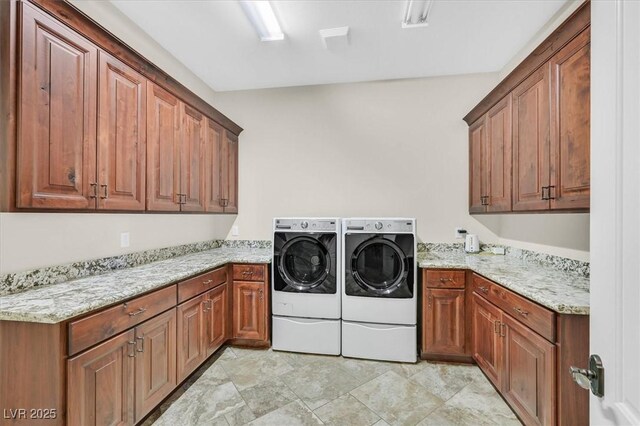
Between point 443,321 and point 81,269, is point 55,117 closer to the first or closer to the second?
point 81,269

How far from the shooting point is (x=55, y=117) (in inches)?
56.7

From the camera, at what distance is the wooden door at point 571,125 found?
1521mm

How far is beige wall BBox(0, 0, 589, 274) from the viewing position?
3.18m

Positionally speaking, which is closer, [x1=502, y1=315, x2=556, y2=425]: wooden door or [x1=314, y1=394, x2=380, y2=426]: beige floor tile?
[x1=502, y1=315, x2=556, y2=425]: wooden door

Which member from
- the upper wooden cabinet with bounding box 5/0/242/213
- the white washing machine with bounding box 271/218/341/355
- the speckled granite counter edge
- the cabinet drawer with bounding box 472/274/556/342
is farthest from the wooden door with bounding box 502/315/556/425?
the speckled granite counter edge

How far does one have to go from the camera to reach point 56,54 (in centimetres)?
144

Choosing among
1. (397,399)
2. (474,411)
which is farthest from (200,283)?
(474,411)

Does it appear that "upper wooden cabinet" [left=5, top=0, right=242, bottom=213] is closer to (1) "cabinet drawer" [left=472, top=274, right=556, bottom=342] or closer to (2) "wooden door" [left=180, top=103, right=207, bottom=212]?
(2) "wooden door" [left=180, top=103, right=207, bottom=212]

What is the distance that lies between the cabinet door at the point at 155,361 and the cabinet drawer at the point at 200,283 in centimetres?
16

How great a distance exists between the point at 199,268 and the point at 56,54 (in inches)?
61.7

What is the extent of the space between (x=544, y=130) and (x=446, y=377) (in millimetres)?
2018

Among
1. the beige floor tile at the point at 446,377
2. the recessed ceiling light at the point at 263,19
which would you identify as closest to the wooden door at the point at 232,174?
the recessed ceiling light at the point at 263,19

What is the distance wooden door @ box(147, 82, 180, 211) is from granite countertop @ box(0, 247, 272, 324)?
50 centimetres

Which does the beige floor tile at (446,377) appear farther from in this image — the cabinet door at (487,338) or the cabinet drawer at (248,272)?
the cabinet drawer at (248,272)
